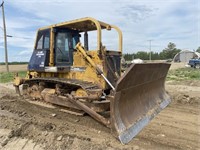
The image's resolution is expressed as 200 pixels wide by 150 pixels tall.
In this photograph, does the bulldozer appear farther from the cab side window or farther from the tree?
the tree

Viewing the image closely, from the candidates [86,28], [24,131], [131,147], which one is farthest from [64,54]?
[131,147]

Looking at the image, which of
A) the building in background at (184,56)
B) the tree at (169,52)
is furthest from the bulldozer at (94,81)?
the tree at (169,52)

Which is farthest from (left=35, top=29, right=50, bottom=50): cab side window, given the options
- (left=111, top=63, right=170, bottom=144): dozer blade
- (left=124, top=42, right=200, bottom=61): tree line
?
(left=124, top=42, right=200, bottom=61): tree line

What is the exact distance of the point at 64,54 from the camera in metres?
6.58

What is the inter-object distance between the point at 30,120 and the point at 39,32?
2886 mm

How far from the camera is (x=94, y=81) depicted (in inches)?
213

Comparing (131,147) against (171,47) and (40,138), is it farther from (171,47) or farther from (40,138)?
(171,47)

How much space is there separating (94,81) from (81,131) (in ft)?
4.32

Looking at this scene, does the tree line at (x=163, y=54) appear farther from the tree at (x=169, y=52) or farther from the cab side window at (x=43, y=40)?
the cab side window at (x=43, y=40)

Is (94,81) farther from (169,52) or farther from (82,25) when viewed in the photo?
(169,52)

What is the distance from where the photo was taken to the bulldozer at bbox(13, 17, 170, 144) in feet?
14.3

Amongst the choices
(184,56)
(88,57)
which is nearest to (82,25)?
(88,57)

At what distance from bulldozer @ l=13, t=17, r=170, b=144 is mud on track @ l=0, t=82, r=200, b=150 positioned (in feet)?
0.79

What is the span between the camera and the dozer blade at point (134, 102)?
414 centimetres
